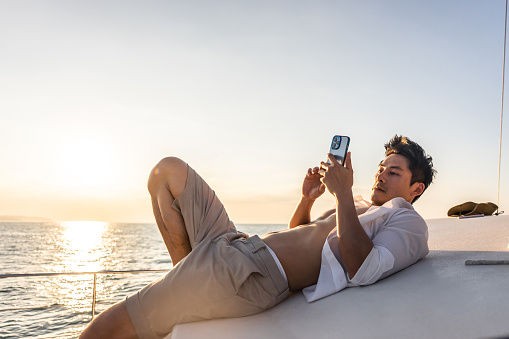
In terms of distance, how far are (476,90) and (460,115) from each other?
0.52m

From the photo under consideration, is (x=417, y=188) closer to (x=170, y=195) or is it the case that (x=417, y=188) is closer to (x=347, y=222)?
(x=347, y=222)

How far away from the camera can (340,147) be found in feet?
6.24

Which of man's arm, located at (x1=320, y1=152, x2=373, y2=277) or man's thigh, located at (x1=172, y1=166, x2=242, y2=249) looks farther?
man's thigh, located at (x1=172, y1=166, x2=242, y2=249)

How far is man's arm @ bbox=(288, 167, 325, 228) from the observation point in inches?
90.7

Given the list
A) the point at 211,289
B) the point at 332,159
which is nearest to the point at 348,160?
the point at 332,159

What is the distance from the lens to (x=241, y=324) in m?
1.58

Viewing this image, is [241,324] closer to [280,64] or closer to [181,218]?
[181,218]

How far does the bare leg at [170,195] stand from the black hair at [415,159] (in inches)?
43.4

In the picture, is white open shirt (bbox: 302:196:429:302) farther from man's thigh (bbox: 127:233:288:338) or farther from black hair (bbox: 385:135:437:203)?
black hair (bbox: 385:135:437:203)

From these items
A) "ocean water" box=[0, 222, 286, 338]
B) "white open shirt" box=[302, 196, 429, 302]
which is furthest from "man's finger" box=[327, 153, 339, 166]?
"ocean water" box=[0, 222, 286, 338]

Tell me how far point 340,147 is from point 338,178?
0.66 ft

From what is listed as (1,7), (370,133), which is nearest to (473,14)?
(370,133)

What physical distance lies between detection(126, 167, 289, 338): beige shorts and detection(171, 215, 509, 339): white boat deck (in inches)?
1.8

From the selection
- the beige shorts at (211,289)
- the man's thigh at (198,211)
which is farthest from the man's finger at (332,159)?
the man's thigh at (198,211)
